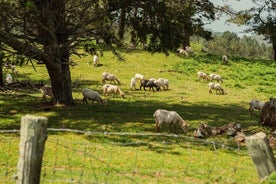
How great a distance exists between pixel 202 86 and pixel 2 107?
18460mm

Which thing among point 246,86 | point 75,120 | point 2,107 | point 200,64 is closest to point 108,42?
point 75,120

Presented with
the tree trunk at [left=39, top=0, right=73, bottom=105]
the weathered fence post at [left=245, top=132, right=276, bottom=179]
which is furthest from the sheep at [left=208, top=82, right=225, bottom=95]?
the weathered fence post at [left=245, top=132, right=276, bottom=179]

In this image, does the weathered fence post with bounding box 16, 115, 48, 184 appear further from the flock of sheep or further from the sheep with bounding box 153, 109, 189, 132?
the sheep with bounding box 153, 109, 189, 132

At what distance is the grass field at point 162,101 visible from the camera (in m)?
15.8

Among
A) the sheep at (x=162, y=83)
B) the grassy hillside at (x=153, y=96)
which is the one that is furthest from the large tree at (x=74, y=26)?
the sheep at (x=162, y=83)

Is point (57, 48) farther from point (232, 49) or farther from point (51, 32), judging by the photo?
point (232, 49)

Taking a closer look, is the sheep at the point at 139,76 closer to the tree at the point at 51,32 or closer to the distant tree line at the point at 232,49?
the tree at the point at 51,32

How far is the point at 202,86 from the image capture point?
35.7 metres

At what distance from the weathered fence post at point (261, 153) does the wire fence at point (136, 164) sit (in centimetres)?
407

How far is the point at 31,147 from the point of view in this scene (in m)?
6.15

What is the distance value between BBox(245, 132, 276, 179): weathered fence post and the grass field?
5377mm

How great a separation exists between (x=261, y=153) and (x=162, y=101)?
69.4ft

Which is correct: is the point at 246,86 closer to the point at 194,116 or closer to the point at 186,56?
the point at 186,56

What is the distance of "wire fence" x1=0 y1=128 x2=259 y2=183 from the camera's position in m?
11.5
